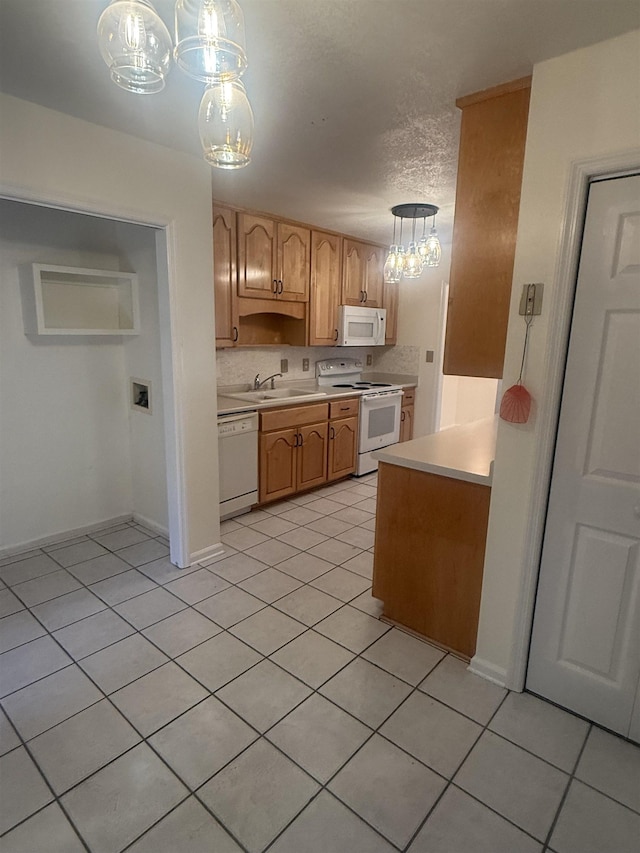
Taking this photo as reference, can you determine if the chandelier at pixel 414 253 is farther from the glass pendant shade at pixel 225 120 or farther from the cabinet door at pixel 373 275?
the glass pendant shade at pixel 225 120

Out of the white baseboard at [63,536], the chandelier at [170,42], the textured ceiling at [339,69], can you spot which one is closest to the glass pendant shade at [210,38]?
the chandelier at [170,42]

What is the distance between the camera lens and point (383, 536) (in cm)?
233

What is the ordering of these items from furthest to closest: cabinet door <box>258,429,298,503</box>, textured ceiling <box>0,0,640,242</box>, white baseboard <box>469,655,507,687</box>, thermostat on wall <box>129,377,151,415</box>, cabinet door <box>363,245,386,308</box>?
cabinet door <box>363,245,386,308</box>, cabinet door <box>258,429,298,503</box>, thermostat on wall <box>129,377,151,415</box>, white baseboard <box>469,655,507,687</box>, textured ceiling <box>0,0,640,242</box>

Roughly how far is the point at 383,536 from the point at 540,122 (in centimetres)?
180

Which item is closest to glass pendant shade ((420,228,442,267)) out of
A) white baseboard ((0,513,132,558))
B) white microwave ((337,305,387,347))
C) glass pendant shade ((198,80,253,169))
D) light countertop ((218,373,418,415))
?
white microwave ((337,305,387,347))

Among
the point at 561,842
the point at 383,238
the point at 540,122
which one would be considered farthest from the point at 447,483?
the point at 383,238

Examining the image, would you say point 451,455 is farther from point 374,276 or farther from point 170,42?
point 374,276

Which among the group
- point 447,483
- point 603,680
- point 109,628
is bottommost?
point 109,628

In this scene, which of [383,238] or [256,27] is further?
[383,238]

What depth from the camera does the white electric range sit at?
451cm

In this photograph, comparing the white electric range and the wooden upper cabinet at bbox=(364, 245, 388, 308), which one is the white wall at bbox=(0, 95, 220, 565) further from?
the wooden upper cabinet at bbox=(364, 245, 388, 308)

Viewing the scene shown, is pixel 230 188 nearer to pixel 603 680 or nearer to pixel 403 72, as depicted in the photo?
pixel 403 72

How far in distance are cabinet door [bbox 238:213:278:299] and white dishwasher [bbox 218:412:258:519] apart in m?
1.01

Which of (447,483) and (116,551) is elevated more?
(447,483)
